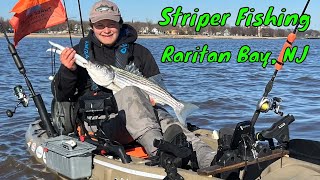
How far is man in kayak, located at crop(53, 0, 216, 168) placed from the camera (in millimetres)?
4844

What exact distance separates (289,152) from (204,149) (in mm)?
857

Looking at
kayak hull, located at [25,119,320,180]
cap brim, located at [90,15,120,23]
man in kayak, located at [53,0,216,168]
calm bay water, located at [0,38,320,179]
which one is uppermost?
cap brim, located at [90,15,120,23]

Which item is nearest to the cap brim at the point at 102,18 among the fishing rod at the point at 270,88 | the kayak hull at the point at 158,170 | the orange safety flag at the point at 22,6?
the orange safety flag at the point at 22,6

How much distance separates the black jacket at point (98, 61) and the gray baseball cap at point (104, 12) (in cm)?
28

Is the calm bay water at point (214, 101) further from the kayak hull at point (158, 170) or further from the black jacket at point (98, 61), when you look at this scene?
the kayak hull at point (158, 170)

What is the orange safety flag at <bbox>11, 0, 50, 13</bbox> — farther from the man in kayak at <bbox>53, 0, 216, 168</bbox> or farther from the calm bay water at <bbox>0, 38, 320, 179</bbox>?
the calm bay water at <bbox>0, 38, 320, 179</bbox>

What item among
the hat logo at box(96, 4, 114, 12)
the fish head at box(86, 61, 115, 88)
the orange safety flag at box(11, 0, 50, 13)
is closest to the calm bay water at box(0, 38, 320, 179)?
the fish head at box(86, 61, 115, 88)

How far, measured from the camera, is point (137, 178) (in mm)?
4285

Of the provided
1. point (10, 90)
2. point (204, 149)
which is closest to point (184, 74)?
point (10, 90)

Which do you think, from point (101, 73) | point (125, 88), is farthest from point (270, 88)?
point (101, 73)

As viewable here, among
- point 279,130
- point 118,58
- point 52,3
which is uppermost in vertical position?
point 52,3

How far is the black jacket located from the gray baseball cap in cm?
28

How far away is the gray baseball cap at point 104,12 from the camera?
5391mm

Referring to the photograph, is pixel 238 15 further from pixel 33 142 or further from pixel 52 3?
pixel 33 142
